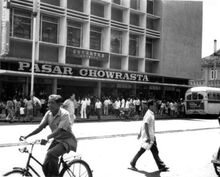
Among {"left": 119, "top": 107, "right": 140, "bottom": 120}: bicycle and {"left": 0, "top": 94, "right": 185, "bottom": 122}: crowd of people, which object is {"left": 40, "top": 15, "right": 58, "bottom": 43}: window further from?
{"left": 119, "top": 107, "right": 140, "bottom": 120}: bicycle

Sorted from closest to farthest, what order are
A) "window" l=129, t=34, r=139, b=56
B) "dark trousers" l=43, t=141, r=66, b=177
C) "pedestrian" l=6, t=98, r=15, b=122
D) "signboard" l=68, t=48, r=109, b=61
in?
"dark trousers" l=43, t=141, r=66, b=177 → "pedestrian" l=6, t=98, r=15, b=122 → "signboard" l=68, t=48, r=109, b=61 → "window" l=129, t=34, r=139, b=56

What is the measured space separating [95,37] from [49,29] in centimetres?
531

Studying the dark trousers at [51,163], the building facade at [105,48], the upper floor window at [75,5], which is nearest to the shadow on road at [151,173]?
the dark trousers at [51,163]

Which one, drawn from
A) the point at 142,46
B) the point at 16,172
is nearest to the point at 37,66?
the point at 142,46

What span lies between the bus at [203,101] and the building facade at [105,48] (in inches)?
153

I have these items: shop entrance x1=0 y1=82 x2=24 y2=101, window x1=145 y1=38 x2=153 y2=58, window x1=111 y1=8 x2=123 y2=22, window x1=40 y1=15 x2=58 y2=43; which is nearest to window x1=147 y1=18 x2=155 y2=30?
window x1=145 y1=38 x2=153 y2=58

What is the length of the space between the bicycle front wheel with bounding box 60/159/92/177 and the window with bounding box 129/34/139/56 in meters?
33.5

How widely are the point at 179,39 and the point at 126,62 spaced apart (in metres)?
8.98

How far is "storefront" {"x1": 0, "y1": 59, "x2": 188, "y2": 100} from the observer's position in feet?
93.6

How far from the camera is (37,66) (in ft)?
95.9

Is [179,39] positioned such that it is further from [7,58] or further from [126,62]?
[7,58]

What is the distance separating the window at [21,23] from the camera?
29109 mm

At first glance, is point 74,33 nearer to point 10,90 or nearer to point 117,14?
point 117,14

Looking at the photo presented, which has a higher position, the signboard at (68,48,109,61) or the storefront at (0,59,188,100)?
the signboard at (68,48,109,61)
